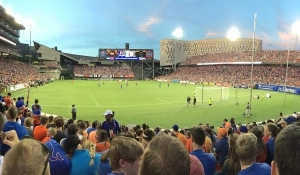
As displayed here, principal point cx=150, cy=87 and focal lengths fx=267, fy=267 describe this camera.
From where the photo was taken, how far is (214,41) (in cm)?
13500

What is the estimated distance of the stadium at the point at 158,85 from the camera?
82.0 feet

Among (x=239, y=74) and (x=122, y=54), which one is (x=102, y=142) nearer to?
(x=239, y=74)

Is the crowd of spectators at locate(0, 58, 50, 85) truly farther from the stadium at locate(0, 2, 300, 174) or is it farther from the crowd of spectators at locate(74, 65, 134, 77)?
the crowd of spectators at locate(74, 65, 134, 77)

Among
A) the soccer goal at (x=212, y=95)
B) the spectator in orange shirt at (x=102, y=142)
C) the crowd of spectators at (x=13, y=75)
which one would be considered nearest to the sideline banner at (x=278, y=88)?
the soccer goal at (x=212, y=95)

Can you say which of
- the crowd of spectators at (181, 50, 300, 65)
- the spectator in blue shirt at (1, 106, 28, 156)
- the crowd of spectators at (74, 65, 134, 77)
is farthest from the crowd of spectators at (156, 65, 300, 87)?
the spectator in blue shirt at (1, 106, 28, 156)

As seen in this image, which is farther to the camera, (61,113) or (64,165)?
(61,113)

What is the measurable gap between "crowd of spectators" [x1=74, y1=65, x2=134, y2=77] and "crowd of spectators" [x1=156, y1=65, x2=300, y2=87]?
2429 centimetres

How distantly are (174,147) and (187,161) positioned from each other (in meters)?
0.18

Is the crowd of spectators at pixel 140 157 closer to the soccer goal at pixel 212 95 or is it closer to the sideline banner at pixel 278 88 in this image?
the soccer goal at pixel 212 95

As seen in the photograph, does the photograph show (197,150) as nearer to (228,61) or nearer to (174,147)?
(174,147)

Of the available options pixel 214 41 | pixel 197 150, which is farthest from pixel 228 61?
pixel 197 150

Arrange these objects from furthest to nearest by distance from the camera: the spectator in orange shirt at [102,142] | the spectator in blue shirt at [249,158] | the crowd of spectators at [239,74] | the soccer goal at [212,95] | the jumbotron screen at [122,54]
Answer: the jumbotron screen at [122,54] → the crowd of spectators at [239,74] → the soccer goal at [212,95] → the spectator in orange shirt at [102,142] → the spectator in blue shirt at [249,158]

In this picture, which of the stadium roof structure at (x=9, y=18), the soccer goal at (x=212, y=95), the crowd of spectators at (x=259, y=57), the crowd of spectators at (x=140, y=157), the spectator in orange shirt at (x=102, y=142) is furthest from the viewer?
the crowd of spectators at (x=259, y=57)

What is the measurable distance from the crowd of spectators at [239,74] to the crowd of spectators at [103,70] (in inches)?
956
